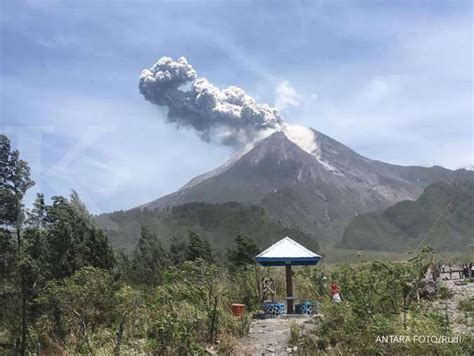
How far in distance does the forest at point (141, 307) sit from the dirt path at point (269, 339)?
201 mm

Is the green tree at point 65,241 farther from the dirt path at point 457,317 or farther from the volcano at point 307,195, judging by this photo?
the volcano at point 307,195

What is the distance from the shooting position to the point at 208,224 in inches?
4289

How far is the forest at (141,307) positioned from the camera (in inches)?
348

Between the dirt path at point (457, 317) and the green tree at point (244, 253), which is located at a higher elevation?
the green tree at point (244, 253)

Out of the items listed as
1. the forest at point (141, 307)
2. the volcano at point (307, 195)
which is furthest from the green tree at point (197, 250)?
the volcano at point (307, 195)

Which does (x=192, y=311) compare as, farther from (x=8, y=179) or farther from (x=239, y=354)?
(x=8, y=179)

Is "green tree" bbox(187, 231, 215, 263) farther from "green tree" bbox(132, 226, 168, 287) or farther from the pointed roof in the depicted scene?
the pointed roof

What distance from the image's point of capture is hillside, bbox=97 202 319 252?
93156 mm

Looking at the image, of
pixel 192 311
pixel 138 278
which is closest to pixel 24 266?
pixel 192 311

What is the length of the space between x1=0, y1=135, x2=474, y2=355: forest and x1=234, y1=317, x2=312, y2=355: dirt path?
0.66 feet

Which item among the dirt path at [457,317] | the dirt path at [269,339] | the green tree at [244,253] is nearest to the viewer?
the dirt path at [457,317]

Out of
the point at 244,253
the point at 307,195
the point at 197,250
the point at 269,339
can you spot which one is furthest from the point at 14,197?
the point at 307,195

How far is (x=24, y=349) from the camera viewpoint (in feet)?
39.5

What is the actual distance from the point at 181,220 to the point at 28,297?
3874 inches
